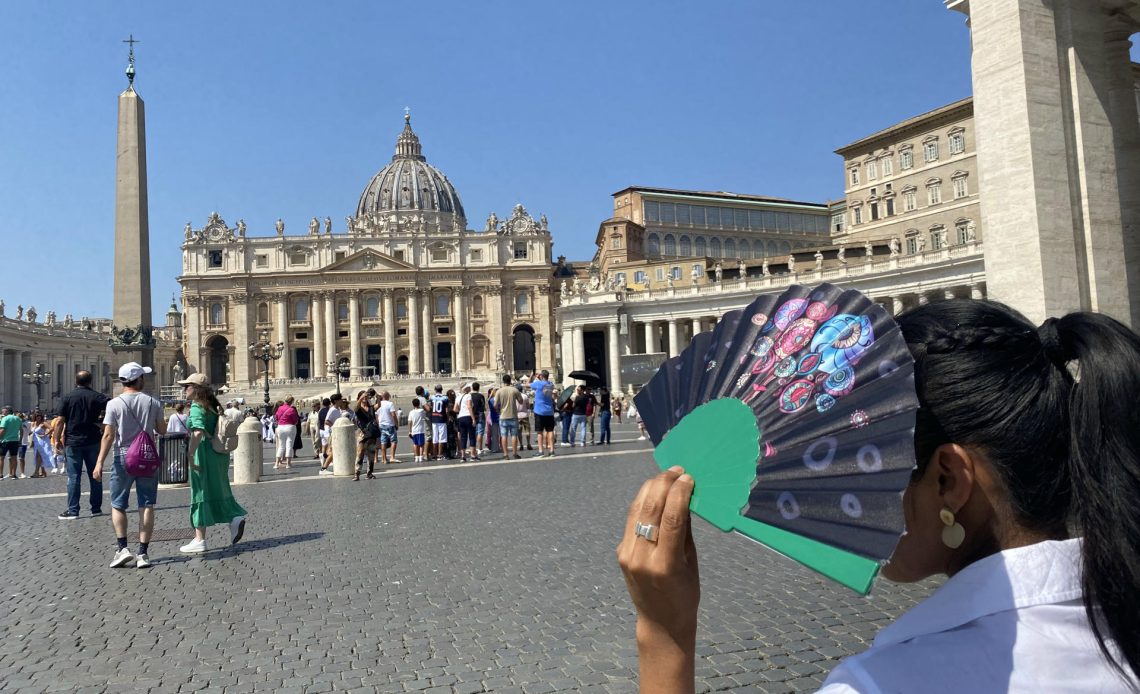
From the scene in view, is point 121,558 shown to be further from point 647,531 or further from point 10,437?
point 10,437

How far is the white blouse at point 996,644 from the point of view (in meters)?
0.79

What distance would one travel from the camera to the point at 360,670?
363 centimetres

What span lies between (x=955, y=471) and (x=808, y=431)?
182mm

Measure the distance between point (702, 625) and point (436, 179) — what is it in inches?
3661

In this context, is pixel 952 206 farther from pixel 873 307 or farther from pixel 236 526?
pixel 873 307

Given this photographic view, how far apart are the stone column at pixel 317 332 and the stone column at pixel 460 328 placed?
1160 centimetres

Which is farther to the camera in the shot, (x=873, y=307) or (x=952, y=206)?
(x=952, y=206)

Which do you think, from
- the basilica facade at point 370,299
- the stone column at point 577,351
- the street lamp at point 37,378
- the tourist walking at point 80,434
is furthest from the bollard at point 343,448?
the basilica facade at point 370,299

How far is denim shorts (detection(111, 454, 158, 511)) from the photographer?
A: 6277 mm

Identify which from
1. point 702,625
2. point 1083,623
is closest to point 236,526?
point 702,625

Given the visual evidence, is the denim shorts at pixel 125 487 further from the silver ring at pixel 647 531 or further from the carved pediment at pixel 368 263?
the carved pediment at pixel 368 263

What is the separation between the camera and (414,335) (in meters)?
72.9

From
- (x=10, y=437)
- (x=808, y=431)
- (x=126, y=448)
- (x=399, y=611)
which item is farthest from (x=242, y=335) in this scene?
(x=808, y=431)

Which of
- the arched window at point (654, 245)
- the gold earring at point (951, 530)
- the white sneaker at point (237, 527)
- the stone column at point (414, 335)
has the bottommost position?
the white sneaker at point (237, 527)
